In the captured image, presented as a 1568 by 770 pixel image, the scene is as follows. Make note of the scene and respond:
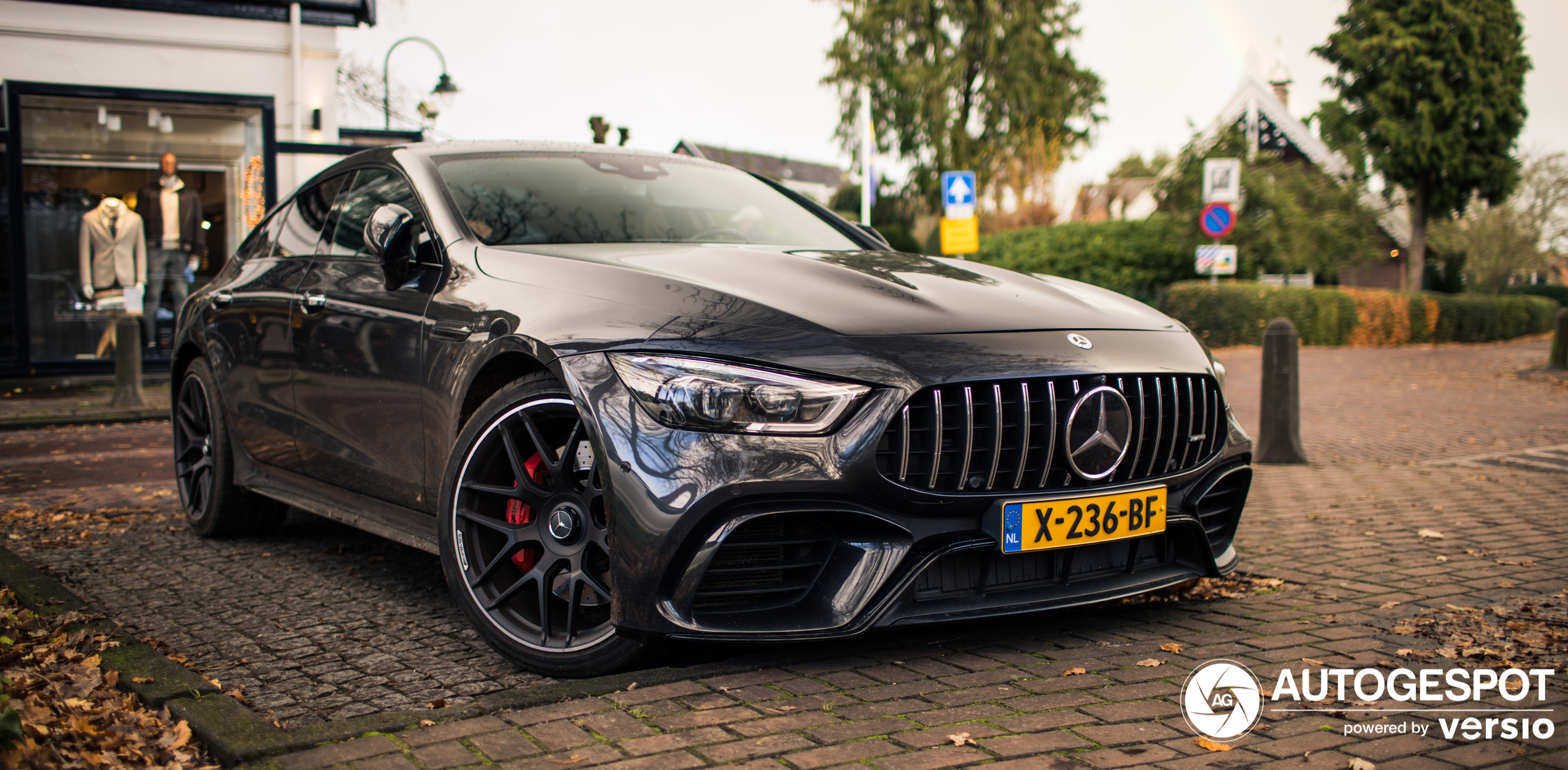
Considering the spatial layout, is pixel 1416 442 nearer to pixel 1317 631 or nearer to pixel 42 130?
pixel 1317 631

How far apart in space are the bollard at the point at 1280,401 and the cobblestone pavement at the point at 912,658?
1810 millimetres

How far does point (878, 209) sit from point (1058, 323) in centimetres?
4534

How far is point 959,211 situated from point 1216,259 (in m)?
8.02

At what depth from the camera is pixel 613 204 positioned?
430cm

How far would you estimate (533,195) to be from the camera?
4207 mm

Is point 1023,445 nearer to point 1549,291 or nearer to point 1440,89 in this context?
point 1440,89

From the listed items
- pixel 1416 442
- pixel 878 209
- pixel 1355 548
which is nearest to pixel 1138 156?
pixel 878 209

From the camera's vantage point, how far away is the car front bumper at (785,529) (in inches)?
114

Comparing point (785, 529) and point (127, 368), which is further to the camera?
point (127, 368)

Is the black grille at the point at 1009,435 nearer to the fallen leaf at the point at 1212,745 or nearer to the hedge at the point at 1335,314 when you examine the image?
the fallen leaf at the point at 1212,745

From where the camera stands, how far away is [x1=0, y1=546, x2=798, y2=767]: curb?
270 centimetres

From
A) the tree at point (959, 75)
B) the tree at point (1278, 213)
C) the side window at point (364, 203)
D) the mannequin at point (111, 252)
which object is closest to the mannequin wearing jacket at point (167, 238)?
the mannequin at point (111, 252)

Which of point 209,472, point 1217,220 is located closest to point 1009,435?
point 209,472

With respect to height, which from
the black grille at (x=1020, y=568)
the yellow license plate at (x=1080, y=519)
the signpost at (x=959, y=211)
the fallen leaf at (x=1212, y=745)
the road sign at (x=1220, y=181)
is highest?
the road sign at (x=1220, y=181)
